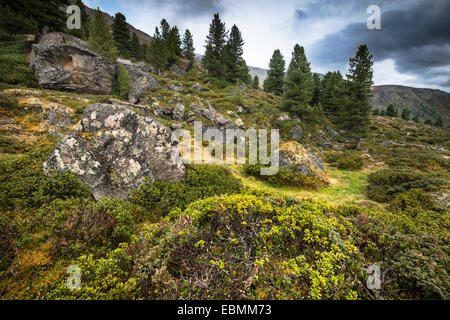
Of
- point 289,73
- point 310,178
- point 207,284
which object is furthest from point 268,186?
point 289,73

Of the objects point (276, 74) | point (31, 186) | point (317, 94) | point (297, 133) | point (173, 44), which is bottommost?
point (31, 186)

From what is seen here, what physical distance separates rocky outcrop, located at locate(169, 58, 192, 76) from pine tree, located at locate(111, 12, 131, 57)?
1304 centimetres

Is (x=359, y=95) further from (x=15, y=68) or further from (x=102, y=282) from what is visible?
(x=15, y=68)

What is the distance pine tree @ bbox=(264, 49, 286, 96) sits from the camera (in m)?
43.1

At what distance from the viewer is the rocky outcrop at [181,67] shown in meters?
42.3

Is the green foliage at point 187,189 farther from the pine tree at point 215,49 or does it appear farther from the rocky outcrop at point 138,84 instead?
the pine tree at point 215,49

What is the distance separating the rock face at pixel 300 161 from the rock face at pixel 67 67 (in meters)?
25.1

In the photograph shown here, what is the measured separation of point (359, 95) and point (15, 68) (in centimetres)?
4351

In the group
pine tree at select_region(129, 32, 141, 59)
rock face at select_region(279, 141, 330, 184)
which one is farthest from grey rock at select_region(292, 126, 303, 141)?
pine tree at select_region(129, 32, 141, 59)

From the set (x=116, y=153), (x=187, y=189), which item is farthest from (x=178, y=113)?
(x=187, y=189)

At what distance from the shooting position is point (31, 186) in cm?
542

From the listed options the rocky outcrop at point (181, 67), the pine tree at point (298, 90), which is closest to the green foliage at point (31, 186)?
the pine tree at point (298, 90)

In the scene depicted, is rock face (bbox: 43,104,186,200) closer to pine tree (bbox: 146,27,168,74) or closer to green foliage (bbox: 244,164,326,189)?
green foliage (bbox: 244,164,326,189)

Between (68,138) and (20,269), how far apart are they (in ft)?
17.2
